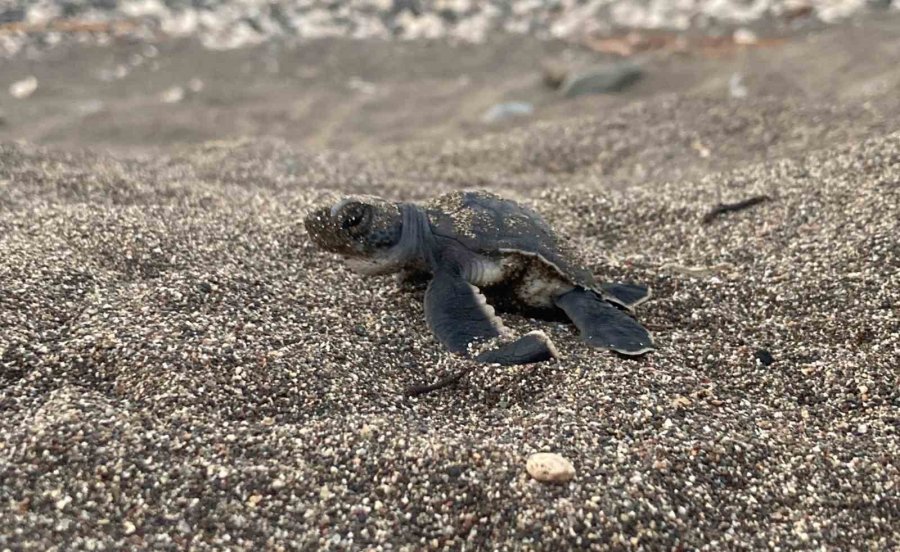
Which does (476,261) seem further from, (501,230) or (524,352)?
(524,352)

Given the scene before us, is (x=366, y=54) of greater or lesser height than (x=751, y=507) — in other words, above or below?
below

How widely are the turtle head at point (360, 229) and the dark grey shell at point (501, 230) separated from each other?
0.17 metres

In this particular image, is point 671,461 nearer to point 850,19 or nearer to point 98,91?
point 98,91

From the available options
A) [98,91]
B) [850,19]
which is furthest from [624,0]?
[98,91]

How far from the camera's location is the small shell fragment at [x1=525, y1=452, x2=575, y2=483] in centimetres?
164

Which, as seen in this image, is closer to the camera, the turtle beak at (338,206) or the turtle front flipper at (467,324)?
the turtle front flipper at (467,324)

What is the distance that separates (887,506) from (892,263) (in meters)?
1.09

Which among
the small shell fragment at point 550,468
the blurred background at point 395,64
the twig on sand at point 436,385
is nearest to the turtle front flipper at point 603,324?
the twig on sand at point 436,385

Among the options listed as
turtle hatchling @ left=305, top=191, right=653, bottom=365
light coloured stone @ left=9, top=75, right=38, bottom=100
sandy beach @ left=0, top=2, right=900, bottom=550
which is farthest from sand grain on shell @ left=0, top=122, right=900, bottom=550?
light coloured stone @ left=9, top=75, right=38, bottom=100

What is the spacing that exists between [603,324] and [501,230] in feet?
1.51

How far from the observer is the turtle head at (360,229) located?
232 cm

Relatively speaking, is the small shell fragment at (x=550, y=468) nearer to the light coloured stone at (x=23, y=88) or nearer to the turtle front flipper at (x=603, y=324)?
the turtle front flipper at (x=603, y=324)

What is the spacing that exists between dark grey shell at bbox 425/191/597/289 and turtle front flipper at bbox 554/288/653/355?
0.21 feet

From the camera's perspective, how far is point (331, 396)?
192 cm
